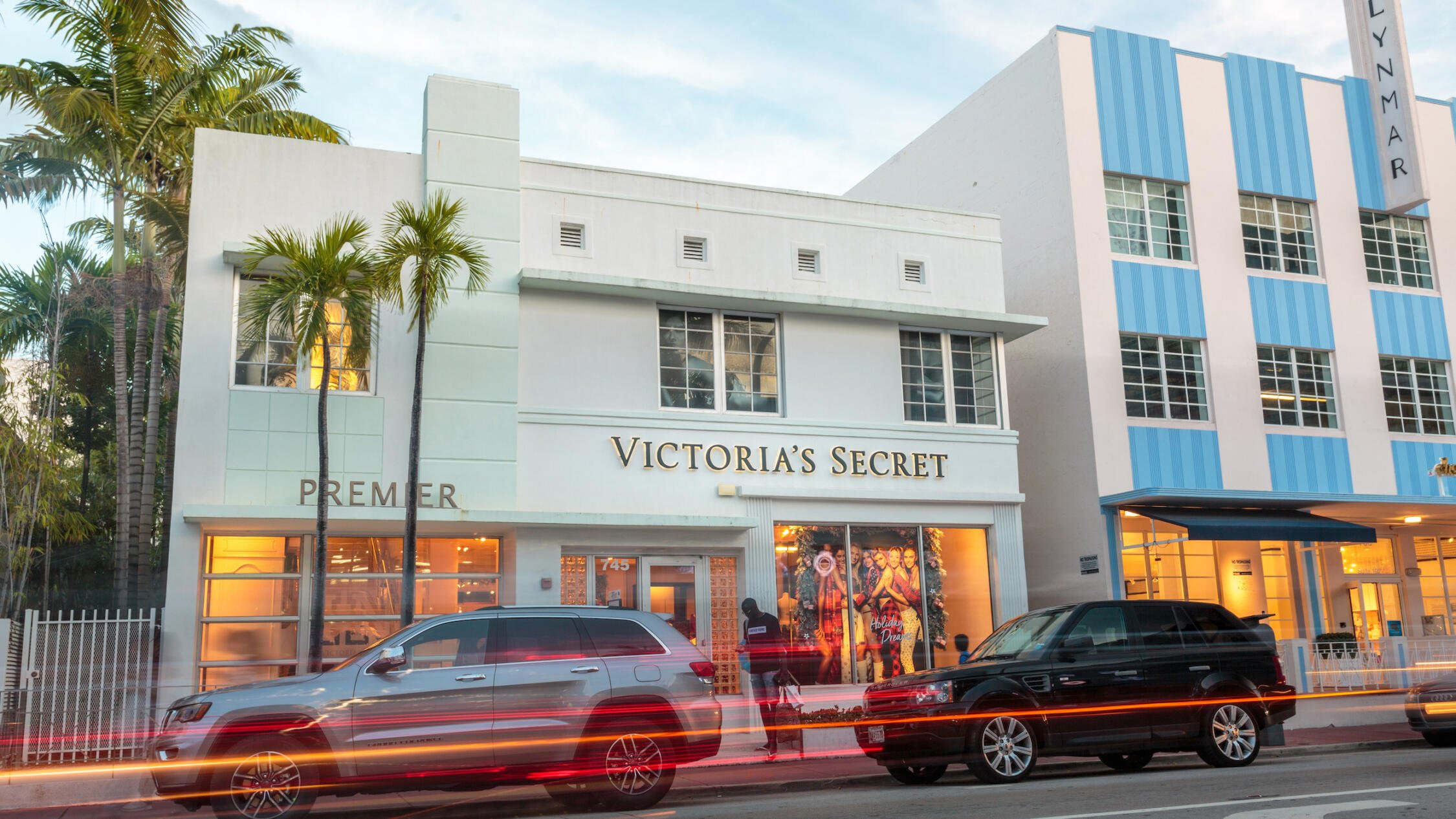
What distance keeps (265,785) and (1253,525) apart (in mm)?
15002

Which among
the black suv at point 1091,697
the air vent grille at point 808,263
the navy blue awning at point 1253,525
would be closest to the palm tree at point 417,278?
the air vent grille at point 808,263

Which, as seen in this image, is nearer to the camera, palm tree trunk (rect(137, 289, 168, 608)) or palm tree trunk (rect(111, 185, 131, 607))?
palm tree trunk (rect(111, 185, 131, 607))

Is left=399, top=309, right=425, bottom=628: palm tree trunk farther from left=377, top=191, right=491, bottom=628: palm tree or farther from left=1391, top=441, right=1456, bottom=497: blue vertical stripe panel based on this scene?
left=1391, top=441, right=1456, bottom=497: blue vertical stripe panel

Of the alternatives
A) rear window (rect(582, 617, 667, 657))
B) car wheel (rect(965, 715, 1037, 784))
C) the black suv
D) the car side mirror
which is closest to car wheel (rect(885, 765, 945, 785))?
the black suv

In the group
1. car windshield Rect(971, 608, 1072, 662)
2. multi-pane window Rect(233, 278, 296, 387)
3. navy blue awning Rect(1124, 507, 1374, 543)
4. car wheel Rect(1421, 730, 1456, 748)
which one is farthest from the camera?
navy blue awning Rect(1124, 507, 1374, 543)

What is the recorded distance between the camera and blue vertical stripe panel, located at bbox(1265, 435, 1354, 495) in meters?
21.4

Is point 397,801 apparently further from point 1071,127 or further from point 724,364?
point 1071,127

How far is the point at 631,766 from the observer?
402 inches

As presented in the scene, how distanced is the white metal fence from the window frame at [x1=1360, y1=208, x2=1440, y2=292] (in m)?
21.8

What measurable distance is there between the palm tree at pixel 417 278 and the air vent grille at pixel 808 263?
5.32 m

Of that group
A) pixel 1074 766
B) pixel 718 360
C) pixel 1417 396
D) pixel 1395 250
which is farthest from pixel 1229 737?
pixel 1395 250

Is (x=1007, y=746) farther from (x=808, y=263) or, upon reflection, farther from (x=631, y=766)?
(x=808, y=263)

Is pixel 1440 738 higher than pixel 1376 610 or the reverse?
the reverse

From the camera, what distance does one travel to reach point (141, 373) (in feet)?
66.6
